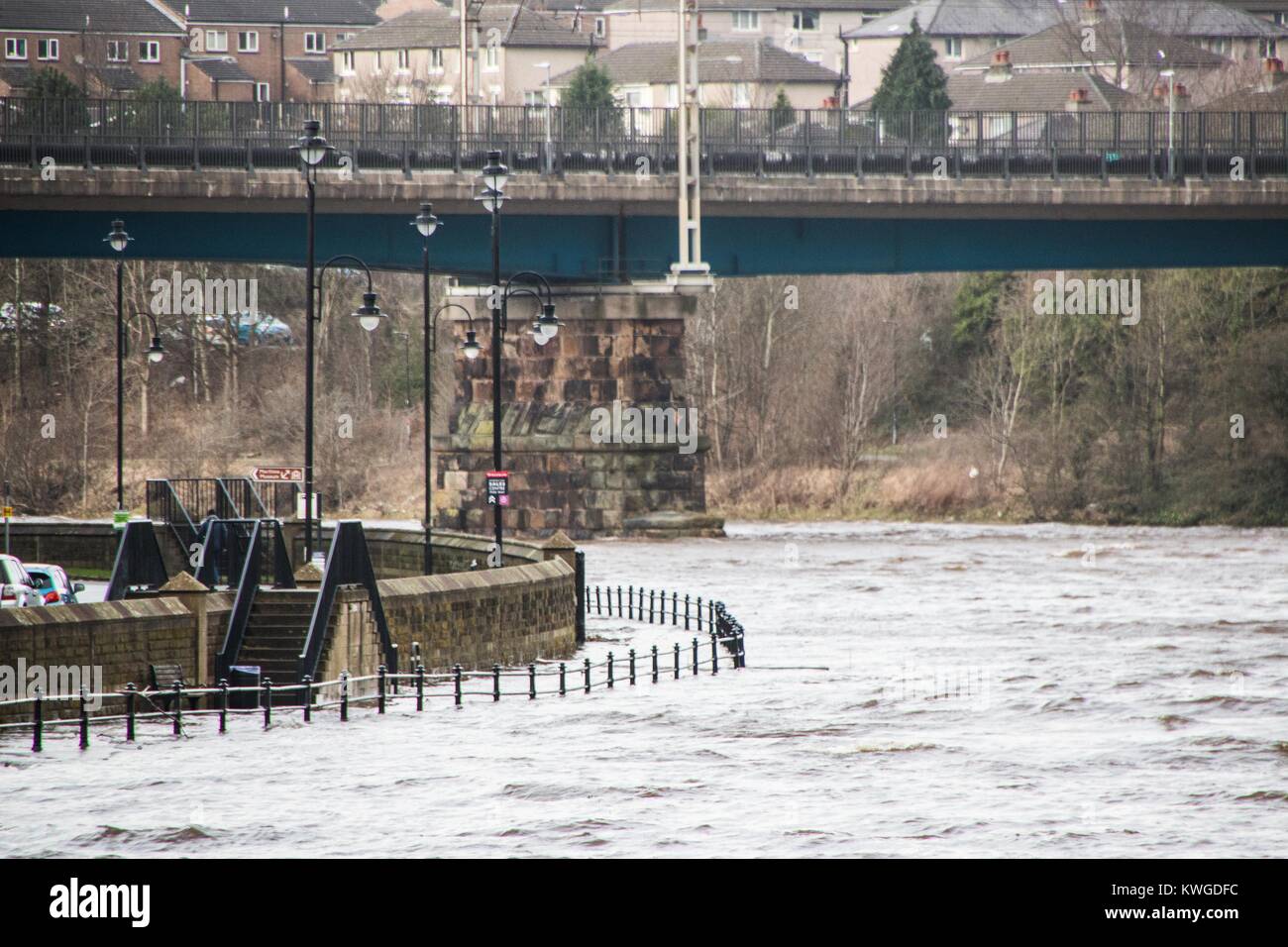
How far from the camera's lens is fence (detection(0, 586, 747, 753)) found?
25.9 m

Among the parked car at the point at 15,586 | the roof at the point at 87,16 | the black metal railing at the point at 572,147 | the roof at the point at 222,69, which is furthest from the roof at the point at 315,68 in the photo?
the parked car at the point at 15,586

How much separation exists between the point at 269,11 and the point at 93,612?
105051 millimetres

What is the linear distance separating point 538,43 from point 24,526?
7688 cm

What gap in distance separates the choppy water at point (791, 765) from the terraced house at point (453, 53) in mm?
86946

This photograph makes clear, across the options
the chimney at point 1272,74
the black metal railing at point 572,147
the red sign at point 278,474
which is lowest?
the red sign at point 278,474

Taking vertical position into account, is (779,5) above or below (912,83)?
above

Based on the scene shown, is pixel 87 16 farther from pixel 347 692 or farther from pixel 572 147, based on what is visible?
pixel 347 692

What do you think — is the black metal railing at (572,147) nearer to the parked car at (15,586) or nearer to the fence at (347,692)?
the parked car at (15,586)

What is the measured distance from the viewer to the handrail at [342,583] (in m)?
29.3

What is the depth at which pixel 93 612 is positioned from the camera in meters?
27.2

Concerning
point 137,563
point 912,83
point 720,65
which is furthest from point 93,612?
point 720,65

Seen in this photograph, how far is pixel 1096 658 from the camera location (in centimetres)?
3634

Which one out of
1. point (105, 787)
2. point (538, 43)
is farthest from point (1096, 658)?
point (538, 43)
